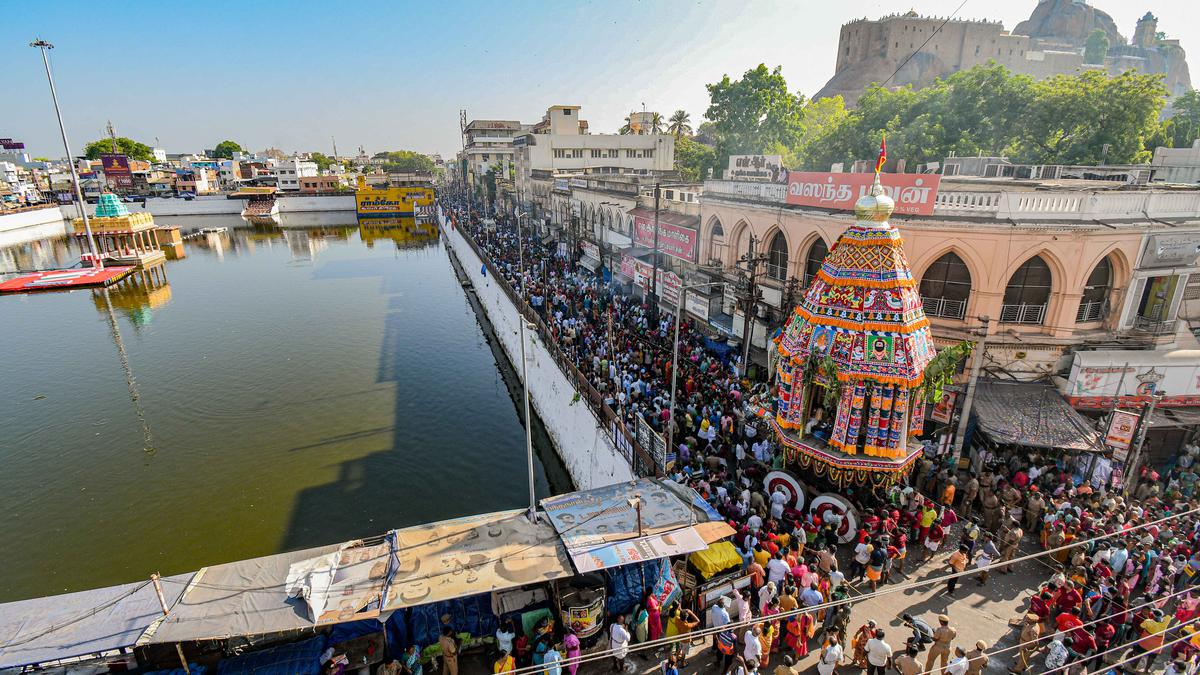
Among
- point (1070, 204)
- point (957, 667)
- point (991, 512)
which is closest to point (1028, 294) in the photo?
point (1070, 204)

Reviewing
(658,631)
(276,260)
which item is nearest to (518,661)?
(658,631)

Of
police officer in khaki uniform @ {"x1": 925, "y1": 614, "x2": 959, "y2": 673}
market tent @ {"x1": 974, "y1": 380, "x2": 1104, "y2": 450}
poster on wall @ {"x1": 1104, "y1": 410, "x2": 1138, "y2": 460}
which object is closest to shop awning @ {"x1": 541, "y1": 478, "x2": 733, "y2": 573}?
police officer in khaki uniform @ {"x1": 925, "y1": 614, "x2": 959, "y2": 673}

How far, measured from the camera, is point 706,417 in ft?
52.4

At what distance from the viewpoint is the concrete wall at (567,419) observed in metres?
16.8

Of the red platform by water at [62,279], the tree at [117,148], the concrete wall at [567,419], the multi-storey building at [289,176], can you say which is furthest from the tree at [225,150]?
the concrete wall at [567,419]

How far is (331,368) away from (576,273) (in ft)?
51.0

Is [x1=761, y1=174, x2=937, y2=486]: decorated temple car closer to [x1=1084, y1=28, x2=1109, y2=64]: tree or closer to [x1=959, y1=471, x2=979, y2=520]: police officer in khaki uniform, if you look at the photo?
[x1=959, y1=471, x2=979, y2=520]: police officer in khaki uniform

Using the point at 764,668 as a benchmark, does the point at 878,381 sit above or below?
above

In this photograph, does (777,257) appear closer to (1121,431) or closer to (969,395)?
(969,395)

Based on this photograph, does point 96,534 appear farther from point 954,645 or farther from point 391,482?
point 954,645

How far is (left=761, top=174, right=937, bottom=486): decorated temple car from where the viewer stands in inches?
397

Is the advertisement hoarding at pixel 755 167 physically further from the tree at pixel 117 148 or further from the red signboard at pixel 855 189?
the tree at pixel 117 148

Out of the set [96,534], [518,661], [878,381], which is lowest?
[96,534]

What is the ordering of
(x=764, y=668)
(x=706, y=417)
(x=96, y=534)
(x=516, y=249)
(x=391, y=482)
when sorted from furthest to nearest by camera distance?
(x=516, y=249) < (x=391, y=482) < (x=96, y=534) < (x=706, y=417) < (x=764, y=668)
